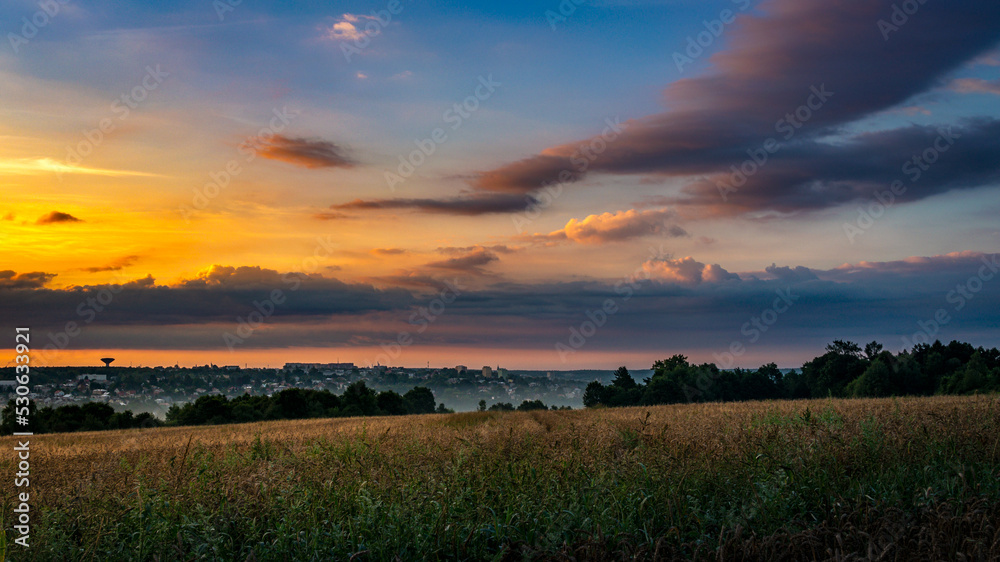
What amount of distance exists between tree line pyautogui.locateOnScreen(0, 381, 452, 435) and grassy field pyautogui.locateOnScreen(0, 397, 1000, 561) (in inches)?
2169

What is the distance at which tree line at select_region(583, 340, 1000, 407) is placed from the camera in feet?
Result: 193

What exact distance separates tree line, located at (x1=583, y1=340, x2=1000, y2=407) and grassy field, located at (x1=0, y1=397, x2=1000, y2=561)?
51056 mm

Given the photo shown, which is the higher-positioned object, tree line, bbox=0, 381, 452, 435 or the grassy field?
the grassy field

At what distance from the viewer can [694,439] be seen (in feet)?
27.9

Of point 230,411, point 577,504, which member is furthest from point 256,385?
point 577,504

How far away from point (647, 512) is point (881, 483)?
2.89 meters

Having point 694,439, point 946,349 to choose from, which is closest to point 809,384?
point 946,349

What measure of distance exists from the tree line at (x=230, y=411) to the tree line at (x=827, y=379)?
30.5 m

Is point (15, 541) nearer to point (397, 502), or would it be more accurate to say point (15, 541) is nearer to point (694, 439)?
point (397, 502)

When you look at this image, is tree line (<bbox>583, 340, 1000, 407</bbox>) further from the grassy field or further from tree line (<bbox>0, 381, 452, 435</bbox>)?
the grassy field

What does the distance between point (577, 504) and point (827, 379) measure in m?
76.0

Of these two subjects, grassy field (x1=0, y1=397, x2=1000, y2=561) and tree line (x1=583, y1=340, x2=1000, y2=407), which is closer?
grassy field (x1=0, y1=397, x2=1000, y2=561)

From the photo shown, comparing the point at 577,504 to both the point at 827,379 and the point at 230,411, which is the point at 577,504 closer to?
the point at 230,411

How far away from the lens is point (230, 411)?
2650 inches
